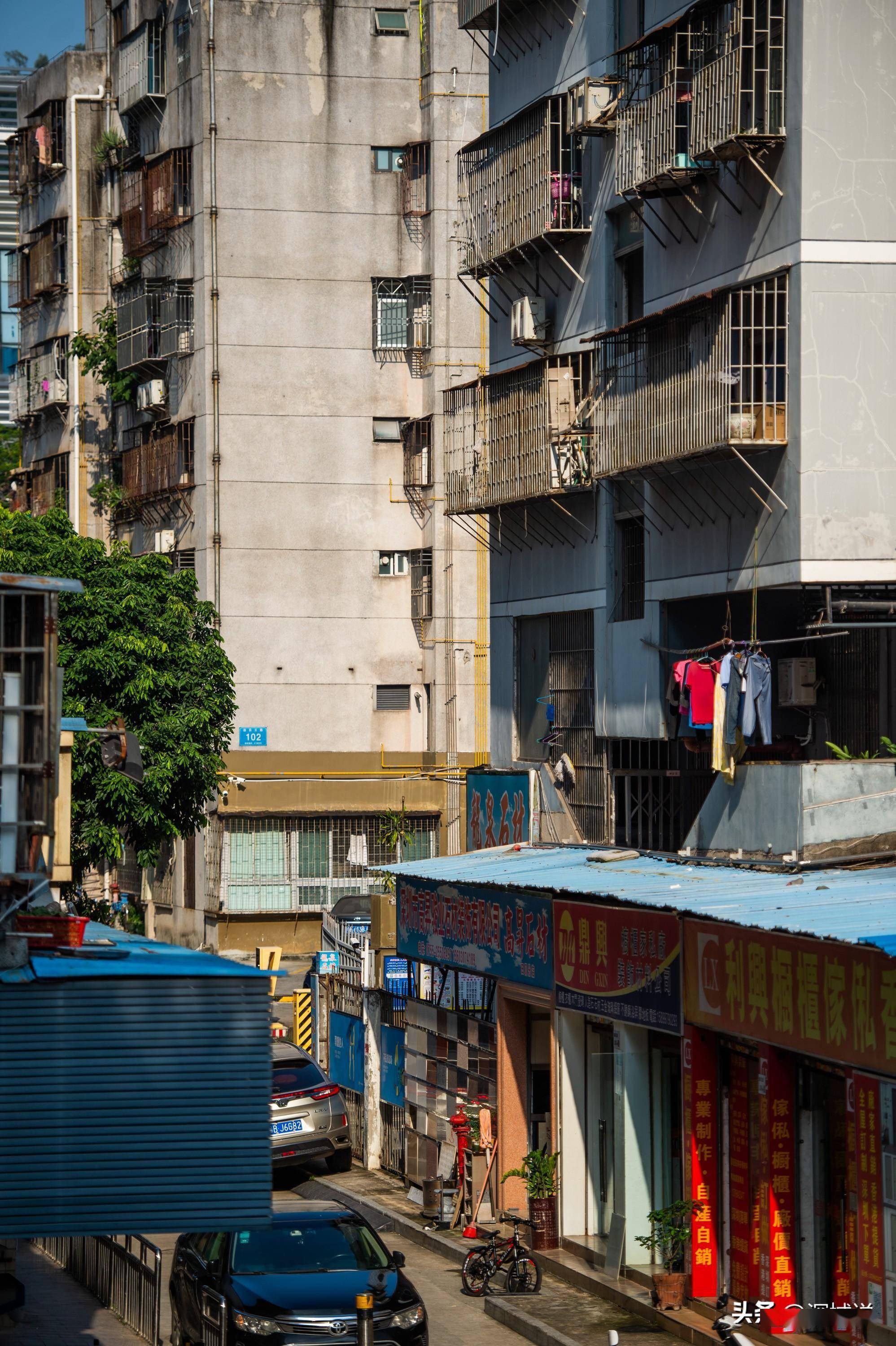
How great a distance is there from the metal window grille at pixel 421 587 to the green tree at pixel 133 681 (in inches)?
417

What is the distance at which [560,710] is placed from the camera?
25328 mm

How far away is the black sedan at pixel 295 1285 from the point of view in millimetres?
15000

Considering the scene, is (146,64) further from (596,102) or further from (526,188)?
(596,102)

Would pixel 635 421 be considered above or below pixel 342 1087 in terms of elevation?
above

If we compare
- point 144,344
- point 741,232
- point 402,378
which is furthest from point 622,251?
point 144,344

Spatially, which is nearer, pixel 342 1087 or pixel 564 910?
pixel 564 910

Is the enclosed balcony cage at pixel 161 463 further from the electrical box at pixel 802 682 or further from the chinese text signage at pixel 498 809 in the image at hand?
the electrical box at pixel 802 682

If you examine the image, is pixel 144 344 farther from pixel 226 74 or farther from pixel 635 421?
pixel 635 421

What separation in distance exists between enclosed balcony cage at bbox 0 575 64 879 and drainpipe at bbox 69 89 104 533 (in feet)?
154

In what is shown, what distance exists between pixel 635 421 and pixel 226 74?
31.6 m

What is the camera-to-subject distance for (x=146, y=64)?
53.1 metres

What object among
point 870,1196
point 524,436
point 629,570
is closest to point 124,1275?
point 870,1196

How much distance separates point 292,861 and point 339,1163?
74.5ft

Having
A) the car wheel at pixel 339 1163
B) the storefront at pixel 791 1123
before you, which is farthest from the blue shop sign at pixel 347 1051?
the storefront at pixel 791 1123
